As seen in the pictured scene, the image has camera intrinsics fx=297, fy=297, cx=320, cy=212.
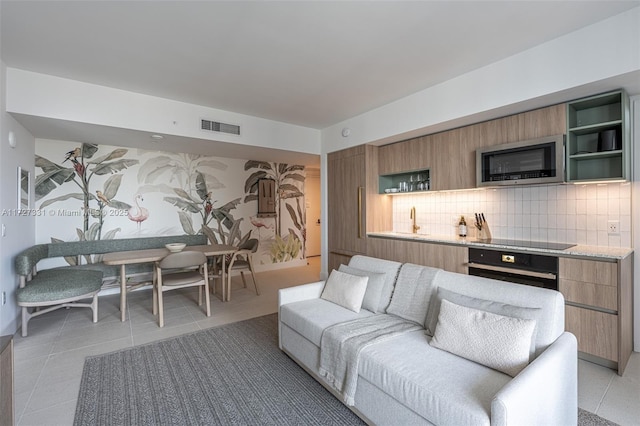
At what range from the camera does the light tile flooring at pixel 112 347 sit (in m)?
1.91

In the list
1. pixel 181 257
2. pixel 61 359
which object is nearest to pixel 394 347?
pixel 181 257

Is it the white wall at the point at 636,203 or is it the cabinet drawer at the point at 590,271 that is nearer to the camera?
the cabinet drawer at the point at 590,271

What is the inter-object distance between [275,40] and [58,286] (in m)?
3.27

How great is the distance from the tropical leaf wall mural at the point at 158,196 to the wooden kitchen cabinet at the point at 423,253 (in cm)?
270

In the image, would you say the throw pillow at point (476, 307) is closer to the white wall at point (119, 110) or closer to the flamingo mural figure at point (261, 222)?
the white wall at point (119, 110)

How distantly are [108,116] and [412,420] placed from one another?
4.06 m

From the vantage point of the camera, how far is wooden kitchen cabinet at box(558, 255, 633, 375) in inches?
87.4

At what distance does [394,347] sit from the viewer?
1.75 m

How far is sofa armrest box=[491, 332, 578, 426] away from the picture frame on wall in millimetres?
4732

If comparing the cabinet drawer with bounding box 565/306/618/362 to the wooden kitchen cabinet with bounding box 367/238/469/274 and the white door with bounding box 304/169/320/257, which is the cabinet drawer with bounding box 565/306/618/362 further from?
the white door with bounding box 304/169/320/257

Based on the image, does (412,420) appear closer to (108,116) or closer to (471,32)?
(471,32)

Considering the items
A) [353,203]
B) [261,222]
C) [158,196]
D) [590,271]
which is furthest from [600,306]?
[158,196]

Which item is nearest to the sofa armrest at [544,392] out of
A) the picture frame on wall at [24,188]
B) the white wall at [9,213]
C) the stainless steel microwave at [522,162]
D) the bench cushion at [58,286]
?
the stainless steel microwave at [522,162]

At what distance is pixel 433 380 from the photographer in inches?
55.9
